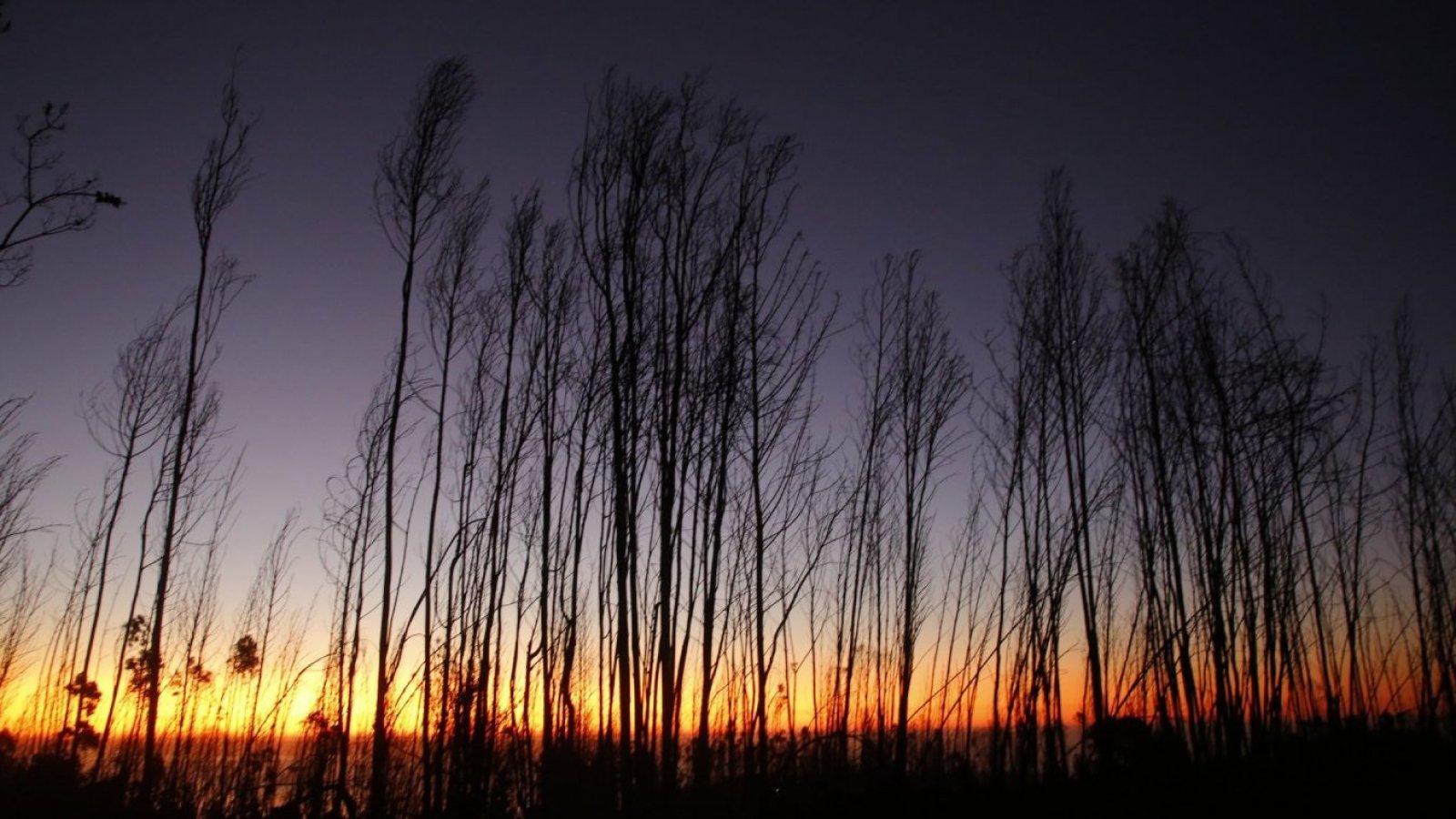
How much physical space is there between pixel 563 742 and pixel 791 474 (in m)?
2.87

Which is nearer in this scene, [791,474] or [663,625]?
[663,625]

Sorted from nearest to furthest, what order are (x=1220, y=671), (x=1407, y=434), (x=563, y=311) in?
1. (x=1220, y=671)
2. (x=563, y=311)
3. (x=1407, y=434)

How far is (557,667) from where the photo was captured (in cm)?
659

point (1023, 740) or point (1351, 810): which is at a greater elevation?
point (1023, 740)

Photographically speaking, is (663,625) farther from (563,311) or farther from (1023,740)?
(563,311)

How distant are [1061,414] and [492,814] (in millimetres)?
6752

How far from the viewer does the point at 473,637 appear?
5453 millimetres

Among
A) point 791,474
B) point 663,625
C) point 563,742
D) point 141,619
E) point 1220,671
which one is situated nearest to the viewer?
point 663,625

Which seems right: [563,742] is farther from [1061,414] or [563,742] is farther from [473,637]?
[1061,414]

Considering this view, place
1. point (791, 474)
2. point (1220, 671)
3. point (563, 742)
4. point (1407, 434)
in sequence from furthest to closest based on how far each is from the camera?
1. point (1407, 434)
2. point (791, 474)
3. point (563, 742)
4. point (1220, 671)

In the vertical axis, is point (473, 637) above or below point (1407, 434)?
below

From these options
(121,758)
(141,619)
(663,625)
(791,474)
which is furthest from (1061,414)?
(141,619)

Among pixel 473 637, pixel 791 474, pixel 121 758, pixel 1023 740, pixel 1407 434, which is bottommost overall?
pixel 121 758

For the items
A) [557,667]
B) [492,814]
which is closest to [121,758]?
[557,667]
